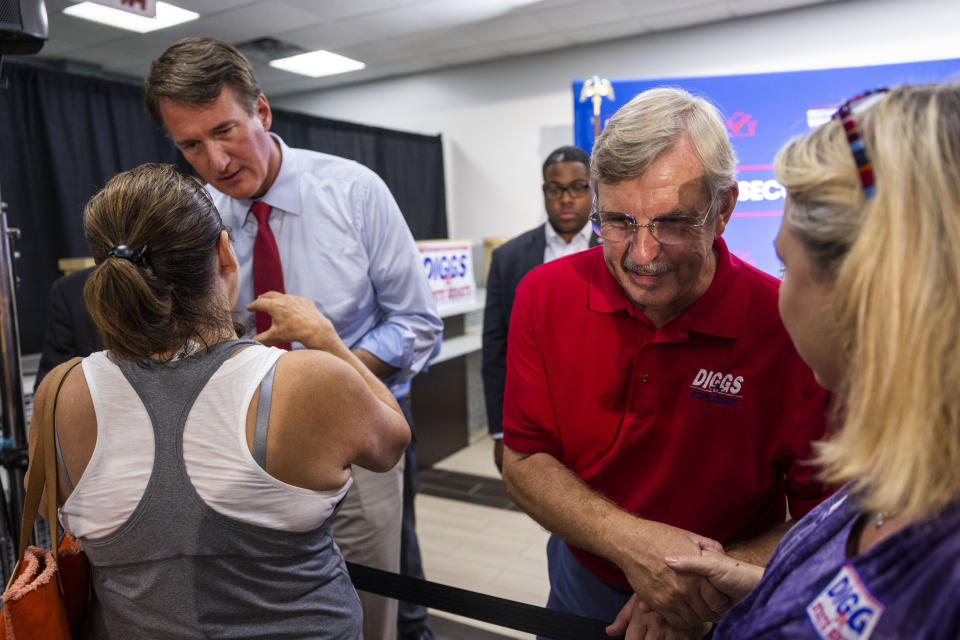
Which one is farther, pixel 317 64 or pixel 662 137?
pixel 317 64

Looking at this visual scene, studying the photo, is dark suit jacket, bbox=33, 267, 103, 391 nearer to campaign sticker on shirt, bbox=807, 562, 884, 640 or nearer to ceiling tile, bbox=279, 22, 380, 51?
campaign sticker on shirt, bbox=807, 562, 884, 640

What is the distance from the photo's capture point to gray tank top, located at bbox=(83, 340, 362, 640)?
33.1 inches

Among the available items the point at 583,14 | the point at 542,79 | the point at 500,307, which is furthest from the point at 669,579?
the point at 542,79

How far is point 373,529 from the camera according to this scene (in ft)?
5.19

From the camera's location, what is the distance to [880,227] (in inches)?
19.4

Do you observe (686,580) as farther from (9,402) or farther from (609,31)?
(609,31)

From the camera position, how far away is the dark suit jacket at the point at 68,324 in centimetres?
165

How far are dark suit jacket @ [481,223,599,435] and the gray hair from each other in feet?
5.58

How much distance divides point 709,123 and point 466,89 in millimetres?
6809

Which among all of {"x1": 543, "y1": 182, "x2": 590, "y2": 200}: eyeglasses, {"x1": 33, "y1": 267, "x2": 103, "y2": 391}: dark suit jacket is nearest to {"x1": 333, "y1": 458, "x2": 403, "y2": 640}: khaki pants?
{"x1": 33, "y1": 267, "x2": 103, "y2": 391}: dark suit jacket

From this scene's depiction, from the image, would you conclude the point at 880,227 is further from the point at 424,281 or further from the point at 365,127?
the point at 365,127

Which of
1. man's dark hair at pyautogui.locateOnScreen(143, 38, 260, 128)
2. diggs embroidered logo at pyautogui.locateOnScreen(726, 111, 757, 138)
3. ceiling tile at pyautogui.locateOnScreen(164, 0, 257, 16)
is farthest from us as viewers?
ceiling tile at pyautogui.locateOnScreen(164, 0, 257, 16)

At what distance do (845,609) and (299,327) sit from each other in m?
0.98

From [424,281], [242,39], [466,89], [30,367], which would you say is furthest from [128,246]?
[466,89]
